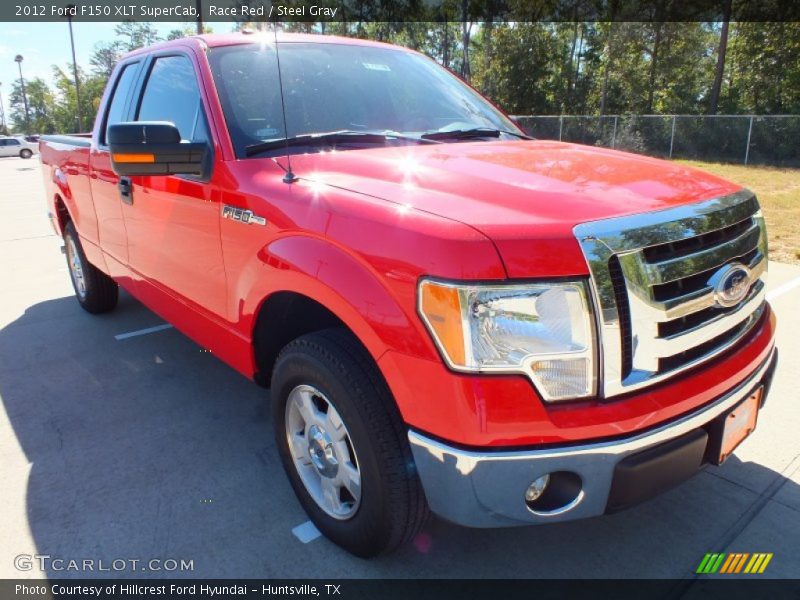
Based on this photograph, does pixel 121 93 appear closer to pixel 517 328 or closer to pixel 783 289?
pixel 517 328

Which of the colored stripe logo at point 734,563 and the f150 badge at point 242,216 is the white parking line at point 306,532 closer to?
the f150 badge at point 242,216

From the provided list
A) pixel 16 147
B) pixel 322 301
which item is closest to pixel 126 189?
pixel 322 301

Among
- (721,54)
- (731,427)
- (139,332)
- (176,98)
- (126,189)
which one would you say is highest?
(721,54)

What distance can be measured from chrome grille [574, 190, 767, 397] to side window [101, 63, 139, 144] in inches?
133

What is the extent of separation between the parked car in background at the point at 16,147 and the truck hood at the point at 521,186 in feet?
140

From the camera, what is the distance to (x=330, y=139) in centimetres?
270

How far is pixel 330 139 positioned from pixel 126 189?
4.99 ft

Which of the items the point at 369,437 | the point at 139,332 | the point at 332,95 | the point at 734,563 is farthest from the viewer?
the point at 139,332

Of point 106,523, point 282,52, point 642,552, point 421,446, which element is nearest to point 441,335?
point 421,446

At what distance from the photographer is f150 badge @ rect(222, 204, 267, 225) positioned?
238 cm

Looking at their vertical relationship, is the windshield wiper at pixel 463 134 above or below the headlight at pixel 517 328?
above

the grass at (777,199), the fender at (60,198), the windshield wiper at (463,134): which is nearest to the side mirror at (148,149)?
the windshield wiper at (463,134)

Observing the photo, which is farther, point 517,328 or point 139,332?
point 139,332

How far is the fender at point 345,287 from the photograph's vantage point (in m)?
1.77
